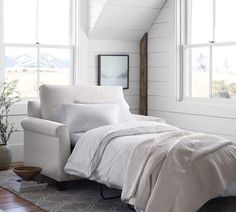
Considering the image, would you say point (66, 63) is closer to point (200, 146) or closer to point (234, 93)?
point (234, 93)

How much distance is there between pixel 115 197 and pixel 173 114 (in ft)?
7.19

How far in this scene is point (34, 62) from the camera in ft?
20.1

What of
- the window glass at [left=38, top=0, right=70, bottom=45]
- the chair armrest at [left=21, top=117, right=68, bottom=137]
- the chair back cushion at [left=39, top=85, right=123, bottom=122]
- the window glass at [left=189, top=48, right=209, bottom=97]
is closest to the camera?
the chair armrest at [left=21, top=117, right=68, bottom=137]

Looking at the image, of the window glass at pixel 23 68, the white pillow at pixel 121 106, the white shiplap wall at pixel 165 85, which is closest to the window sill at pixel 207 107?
the white shiplap wall at pixel 165 85

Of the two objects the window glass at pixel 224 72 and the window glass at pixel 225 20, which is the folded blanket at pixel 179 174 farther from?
the window glass at pixel 225 20

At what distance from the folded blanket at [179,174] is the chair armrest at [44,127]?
1.04 metres

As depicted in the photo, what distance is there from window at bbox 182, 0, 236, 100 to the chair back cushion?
1.35m

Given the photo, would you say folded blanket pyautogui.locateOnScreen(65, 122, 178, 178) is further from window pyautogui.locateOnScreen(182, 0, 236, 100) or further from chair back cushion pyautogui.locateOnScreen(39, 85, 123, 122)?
window pyautogui.locateOnScreen(182, 0, 236, 100)

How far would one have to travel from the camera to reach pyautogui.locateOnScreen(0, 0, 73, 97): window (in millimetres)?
5932

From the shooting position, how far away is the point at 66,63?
6410 millimetres

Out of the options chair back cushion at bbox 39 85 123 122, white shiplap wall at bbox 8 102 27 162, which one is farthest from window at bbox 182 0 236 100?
white shiplap wall at bbox 8 102 27 162

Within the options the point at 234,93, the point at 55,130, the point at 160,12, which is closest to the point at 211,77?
the point at 234,93

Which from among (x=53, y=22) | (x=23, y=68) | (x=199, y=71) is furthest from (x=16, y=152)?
(x=199, y=71)

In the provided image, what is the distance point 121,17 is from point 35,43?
1.18 m
